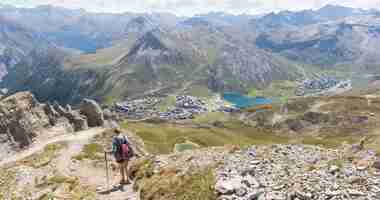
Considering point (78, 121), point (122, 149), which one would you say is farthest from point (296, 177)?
point (78, 121)

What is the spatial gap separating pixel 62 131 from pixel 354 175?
71.6 meters

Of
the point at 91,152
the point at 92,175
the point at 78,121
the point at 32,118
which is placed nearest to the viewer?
the point at 92,175

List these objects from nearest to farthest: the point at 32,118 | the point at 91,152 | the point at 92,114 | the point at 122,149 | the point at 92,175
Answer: the point at 122,149
the point at 92,175
the point at 91,152
the point at 32,118
the point at 92,114

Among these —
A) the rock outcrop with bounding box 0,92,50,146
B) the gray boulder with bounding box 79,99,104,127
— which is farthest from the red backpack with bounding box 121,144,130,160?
the gray boulder with bounding box 79,99,104,127

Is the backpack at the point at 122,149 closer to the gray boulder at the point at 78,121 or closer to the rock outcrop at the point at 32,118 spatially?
the rock outcrop at the point at 32,118

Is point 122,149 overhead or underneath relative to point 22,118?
overhead

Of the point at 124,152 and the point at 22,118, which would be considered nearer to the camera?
the point at 124,152

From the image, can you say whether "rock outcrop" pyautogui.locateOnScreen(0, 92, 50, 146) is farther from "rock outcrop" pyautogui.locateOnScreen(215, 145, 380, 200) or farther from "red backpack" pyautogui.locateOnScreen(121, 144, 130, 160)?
"rock outcrop" pyautogui.locateOnScreen(215, 145, 380, 200)

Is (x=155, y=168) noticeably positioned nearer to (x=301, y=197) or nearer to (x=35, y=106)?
(x=301, y=197)

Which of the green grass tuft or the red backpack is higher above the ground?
the red backpack

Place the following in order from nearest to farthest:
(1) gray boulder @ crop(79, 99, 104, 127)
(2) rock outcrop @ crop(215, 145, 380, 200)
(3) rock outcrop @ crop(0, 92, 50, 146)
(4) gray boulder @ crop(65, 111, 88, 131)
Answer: (2) rock outcrop @ crop(215, 145, 380, 200)
(3) rock outcrop @ crop(0, 92, 50, 146)
(4) gray boulder @ crop(65, 111, 88, 131)
(1) gray boulder @ crop(79, 99, 104, 127)

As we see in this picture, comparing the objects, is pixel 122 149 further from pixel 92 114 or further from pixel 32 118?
pixel 92 114

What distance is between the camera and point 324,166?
2500 centimetres

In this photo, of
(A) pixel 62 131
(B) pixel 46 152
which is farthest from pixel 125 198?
(A) pixel 62 131
